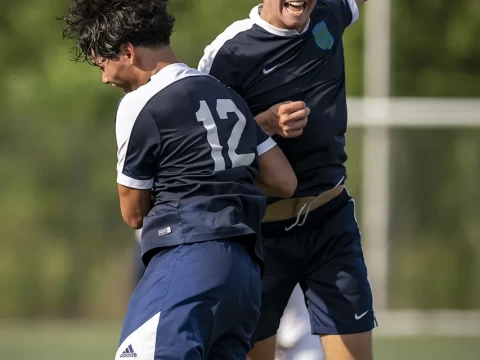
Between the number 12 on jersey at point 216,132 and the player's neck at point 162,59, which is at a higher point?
the player's neck at point 162,59

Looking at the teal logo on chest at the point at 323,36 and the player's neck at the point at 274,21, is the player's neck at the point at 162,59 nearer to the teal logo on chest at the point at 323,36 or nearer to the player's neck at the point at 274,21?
the player's neck at the point at 274,21

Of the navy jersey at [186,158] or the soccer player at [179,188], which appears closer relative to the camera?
the soccer player at [179,188]

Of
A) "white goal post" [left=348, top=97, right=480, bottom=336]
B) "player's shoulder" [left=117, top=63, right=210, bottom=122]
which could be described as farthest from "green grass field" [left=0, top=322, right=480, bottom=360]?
"player's shoulder" [left=117, top=63, right=210, bottom=122]

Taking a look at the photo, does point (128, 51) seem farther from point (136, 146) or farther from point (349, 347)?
point (349, 347)

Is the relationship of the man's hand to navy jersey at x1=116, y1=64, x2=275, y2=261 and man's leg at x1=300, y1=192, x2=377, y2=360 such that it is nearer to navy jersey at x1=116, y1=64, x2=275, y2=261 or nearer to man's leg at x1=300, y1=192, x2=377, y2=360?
navy jersey at x1=116, y1=64, x2=275, y2=261

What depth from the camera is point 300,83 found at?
482 centimetres

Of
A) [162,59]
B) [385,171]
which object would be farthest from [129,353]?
[385,171]

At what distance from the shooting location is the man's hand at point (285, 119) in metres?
4.56

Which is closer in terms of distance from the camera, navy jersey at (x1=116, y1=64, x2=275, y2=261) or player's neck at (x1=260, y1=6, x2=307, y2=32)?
navy jersey at (x1=116, y1=64, x2=275, y2=261)

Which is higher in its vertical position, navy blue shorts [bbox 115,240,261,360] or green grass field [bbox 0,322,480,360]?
navy blue shorts [bbox 115,240,261,360]

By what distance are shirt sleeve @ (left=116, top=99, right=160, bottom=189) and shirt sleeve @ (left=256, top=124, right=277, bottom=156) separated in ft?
1.39

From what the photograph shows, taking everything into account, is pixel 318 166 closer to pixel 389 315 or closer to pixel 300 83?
pixel 300 83

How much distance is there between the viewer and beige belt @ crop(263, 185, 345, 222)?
4.94m

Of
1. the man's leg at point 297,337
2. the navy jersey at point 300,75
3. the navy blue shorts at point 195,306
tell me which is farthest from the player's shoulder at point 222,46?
the man's leg at point 297,337
